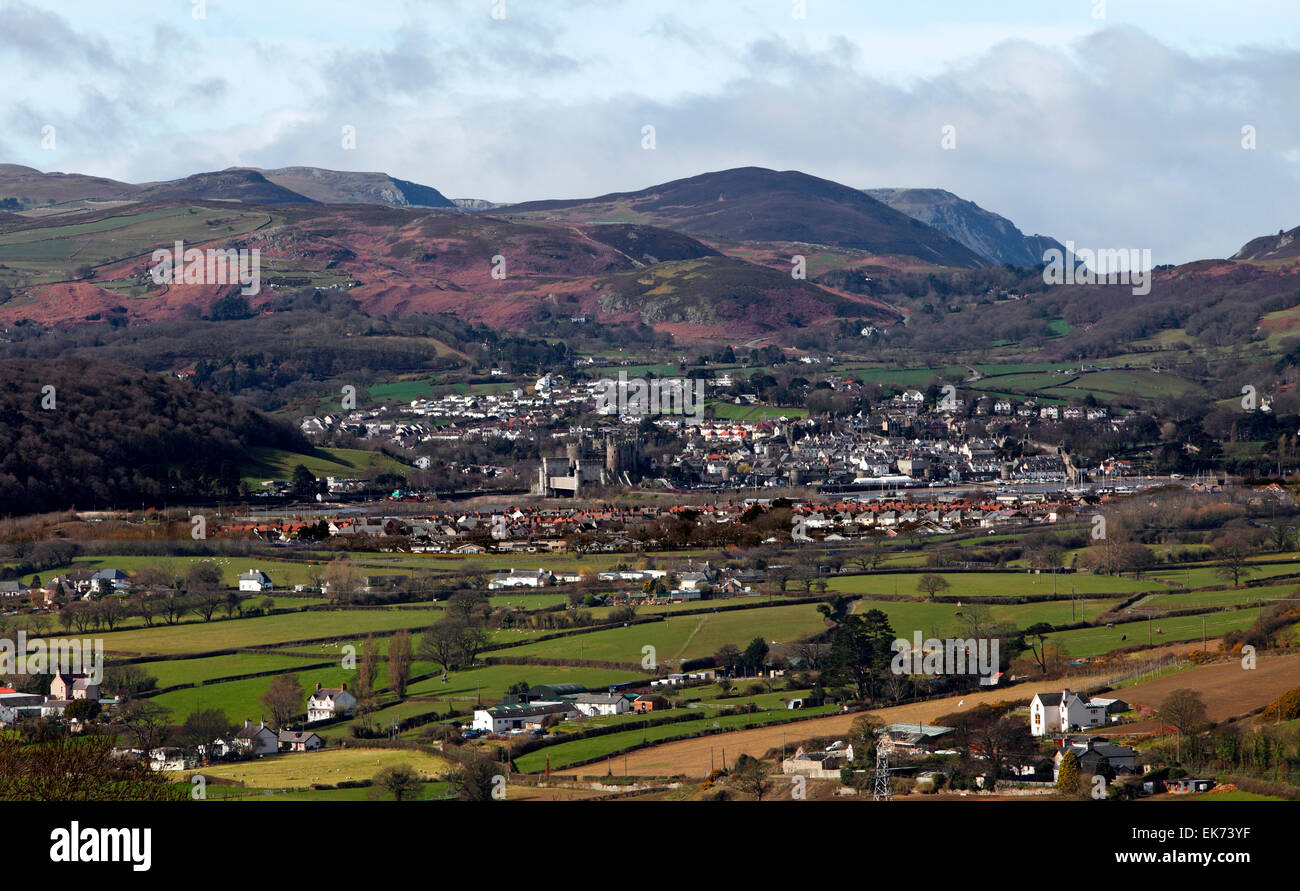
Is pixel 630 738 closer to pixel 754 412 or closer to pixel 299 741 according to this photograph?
pixel 299 741

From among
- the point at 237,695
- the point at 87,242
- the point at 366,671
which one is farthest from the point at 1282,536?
the point at 87,242

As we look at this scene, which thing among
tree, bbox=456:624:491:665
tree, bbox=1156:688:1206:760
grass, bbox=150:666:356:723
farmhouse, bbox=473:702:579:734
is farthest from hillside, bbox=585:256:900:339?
tree, bbox=1156:688:1206:760

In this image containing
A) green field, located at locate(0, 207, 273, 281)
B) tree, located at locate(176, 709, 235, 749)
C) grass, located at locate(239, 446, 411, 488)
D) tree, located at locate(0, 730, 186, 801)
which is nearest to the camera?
tree, located at locate(0, 730, 186, 801)

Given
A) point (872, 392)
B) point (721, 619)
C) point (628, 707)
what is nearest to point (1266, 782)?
point (628, 707)

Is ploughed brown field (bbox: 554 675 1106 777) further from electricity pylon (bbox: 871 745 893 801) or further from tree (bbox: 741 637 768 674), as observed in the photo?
tree (bbox: 741 637 768 674)

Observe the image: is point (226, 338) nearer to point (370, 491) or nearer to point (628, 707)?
point (370, 491)
